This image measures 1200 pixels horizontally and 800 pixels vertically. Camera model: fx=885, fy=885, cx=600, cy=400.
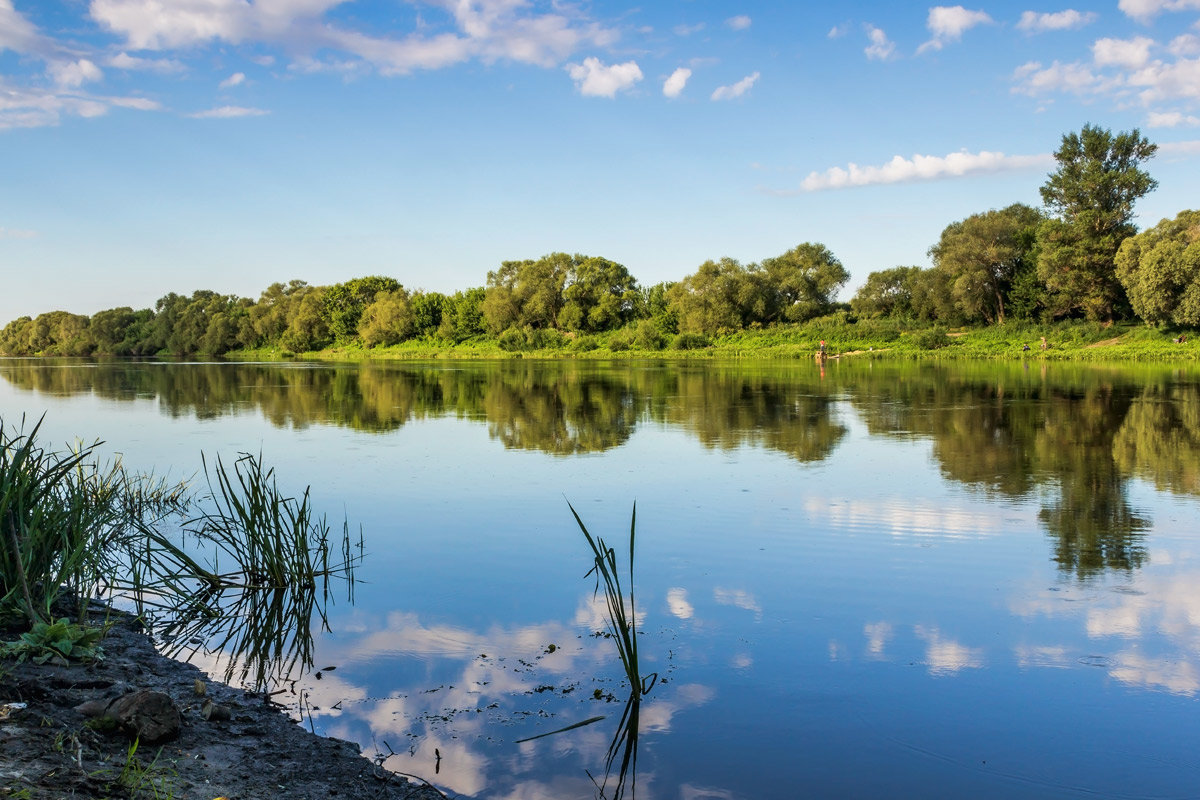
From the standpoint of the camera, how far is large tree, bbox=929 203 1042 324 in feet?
224

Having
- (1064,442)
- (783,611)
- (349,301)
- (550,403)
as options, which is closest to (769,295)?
(550,403)

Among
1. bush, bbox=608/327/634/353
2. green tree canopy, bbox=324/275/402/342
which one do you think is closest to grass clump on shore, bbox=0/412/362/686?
bush, bbox=608/327/634/353

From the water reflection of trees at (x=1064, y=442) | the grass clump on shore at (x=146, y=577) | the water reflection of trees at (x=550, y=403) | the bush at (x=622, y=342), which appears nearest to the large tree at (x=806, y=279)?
the bush at (x=622, y=342)

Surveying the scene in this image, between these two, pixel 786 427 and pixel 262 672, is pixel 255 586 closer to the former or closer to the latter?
pixel 262 672

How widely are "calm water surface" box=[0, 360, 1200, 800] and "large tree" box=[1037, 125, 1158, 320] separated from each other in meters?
45.8

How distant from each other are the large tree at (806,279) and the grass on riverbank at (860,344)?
5.05 meters

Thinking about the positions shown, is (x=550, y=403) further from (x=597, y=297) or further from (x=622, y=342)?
(x=597, y=297)

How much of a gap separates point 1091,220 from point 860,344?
18.7 meters

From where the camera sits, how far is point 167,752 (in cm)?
502

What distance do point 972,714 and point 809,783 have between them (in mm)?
1584

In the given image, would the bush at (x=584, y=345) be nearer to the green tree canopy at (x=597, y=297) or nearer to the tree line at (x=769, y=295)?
the tree line at (x=769, y=295)

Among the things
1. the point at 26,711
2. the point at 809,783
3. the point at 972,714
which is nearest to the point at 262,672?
the point at 26,711

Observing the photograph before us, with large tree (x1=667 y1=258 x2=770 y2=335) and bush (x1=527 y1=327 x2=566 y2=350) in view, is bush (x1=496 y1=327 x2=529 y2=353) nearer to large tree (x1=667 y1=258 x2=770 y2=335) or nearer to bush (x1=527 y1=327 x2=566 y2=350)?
bush (x1=527 y1=327 x2=566 y2=350)

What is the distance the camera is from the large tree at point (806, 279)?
86.8 meters
